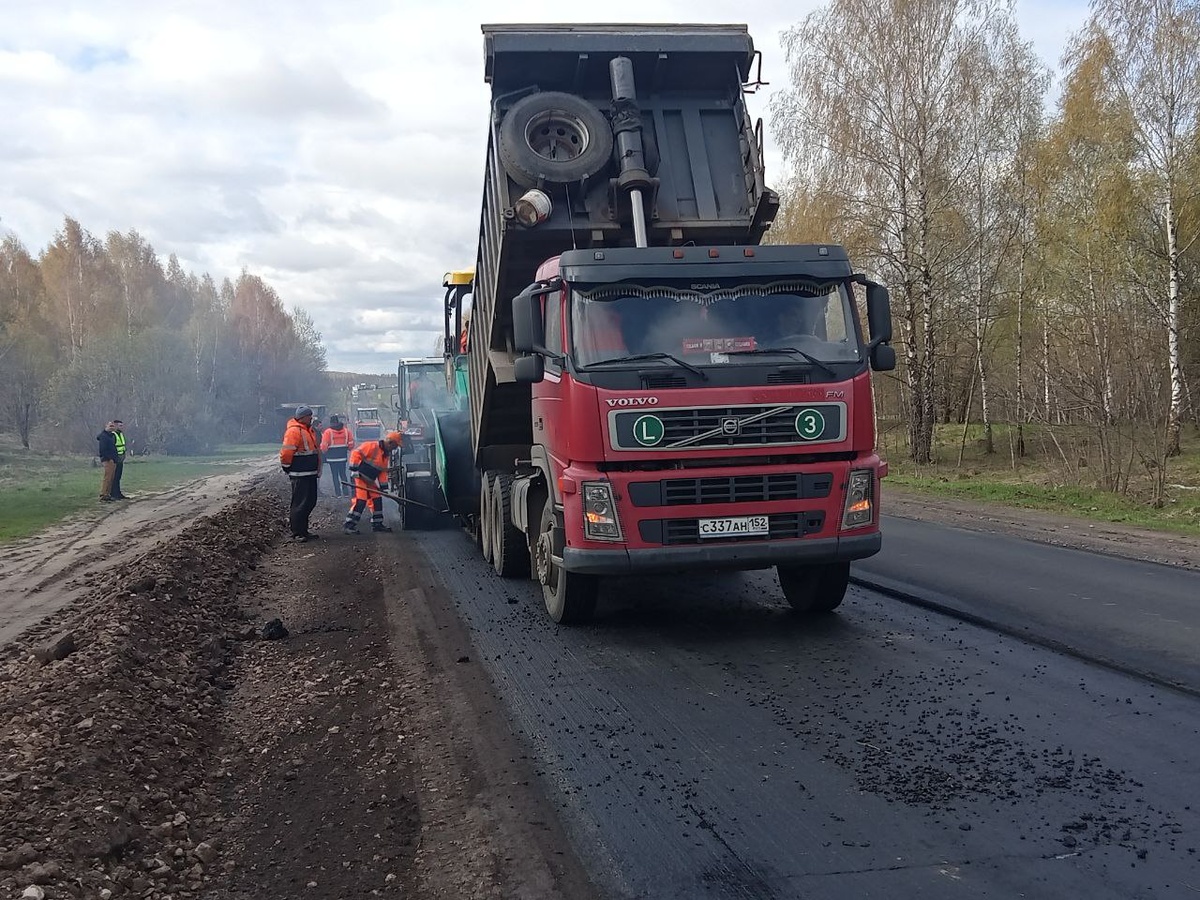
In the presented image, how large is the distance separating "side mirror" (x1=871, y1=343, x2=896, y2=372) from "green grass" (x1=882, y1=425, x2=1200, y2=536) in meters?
7.14

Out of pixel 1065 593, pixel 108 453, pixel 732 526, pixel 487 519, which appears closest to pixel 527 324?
pixel 732 526

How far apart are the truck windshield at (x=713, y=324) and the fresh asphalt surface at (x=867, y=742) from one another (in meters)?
1.87

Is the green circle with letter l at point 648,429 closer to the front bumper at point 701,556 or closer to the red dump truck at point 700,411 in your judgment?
the red dump truck at point 700,411

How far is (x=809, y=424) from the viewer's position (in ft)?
20.6

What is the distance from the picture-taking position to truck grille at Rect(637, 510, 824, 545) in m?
6.26

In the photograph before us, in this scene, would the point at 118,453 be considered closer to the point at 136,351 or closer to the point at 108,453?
the point at 108,453

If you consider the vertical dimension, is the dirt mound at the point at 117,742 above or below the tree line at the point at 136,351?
below

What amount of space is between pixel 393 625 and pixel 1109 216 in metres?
18.8

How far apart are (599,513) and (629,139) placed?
3.44 meters

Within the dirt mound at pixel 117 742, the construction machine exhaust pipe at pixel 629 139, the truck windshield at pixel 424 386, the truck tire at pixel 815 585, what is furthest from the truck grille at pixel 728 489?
the truck windshield at pixel 424 386

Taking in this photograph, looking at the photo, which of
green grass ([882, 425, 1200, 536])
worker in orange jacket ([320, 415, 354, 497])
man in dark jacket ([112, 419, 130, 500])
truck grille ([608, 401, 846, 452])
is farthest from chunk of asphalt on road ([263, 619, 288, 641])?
man in dark jacket ([112, 419, 130, 500])

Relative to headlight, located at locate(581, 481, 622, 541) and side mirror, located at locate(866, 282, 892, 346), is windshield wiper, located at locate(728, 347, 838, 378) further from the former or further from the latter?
headlight, located at locate(581, 481, 622, 541)

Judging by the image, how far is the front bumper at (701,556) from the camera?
20.5 ft

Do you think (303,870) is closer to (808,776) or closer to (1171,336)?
(808,776)
